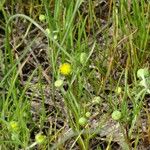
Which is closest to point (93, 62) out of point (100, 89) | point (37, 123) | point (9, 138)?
point (100, 89)

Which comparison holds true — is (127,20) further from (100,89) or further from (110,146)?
(110,146)

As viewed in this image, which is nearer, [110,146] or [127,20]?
[110,146]

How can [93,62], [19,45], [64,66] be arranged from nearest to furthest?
1. [64,66]
2. [93,62]
3. [19,45]

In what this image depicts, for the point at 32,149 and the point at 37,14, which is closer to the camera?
the point at 32,149

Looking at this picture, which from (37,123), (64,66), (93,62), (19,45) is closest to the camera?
(64,66)

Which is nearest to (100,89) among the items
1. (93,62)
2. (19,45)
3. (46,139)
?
(93,62)

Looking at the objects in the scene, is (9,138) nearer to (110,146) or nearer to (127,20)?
(110,146)

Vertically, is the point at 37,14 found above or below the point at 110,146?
above

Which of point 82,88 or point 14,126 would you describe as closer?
point 14,126

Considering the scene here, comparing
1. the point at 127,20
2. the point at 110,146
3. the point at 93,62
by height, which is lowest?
the point at 110,146
